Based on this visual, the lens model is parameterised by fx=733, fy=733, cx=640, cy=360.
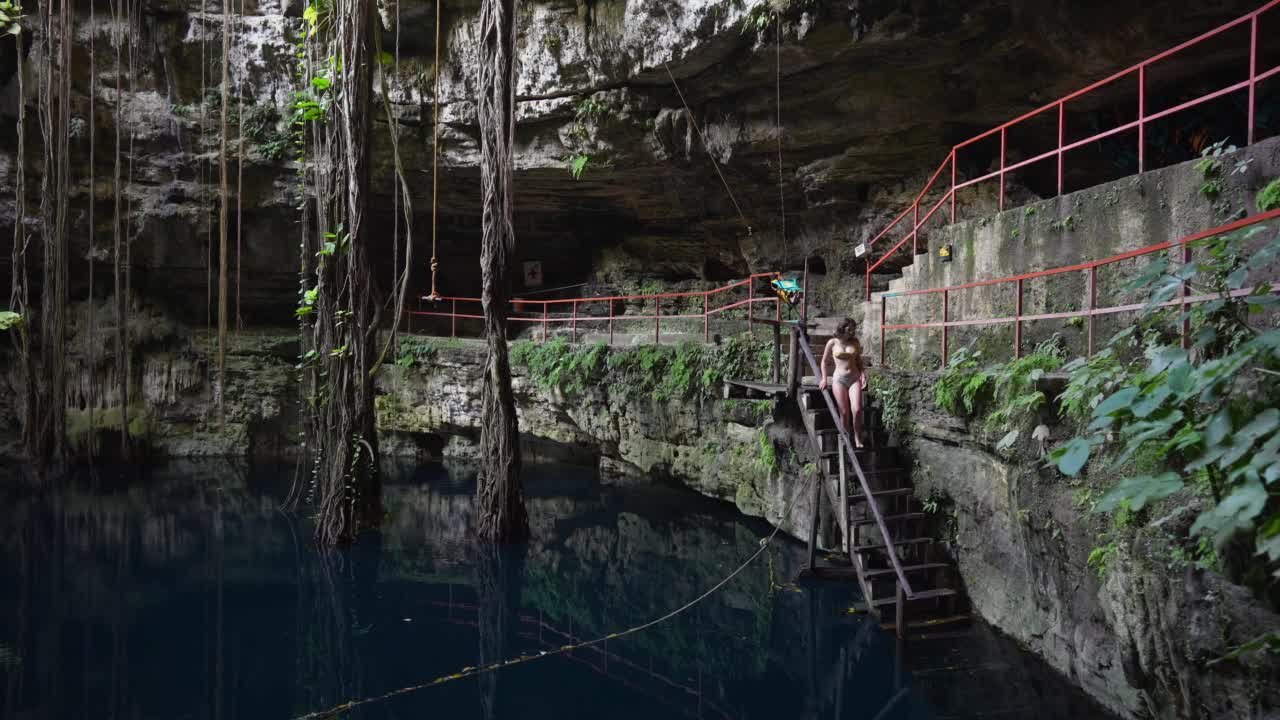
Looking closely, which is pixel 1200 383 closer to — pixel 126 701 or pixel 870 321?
pixel 870 321

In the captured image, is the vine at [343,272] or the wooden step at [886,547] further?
the vine at [343,272]

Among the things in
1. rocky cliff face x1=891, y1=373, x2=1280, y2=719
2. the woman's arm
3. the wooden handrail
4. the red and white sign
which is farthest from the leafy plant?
the red and white sign

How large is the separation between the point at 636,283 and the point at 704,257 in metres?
1.55

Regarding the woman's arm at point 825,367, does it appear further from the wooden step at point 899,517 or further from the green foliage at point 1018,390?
the green foliage at point 1018,390

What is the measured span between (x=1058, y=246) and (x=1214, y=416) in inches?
131

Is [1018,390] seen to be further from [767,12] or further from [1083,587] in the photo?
[767,12]

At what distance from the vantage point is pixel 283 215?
13.6 m

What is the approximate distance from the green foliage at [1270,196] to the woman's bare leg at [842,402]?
2.91 meters

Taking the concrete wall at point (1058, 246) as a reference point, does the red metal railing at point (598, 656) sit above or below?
below

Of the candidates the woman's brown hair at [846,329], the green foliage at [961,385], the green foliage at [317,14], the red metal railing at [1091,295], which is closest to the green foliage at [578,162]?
the green foliage at [317,14]

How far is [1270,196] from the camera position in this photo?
3600 millimetres

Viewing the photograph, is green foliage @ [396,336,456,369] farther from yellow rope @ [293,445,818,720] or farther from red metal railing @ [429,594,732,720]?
yellow rope @ [293,445,818,720]

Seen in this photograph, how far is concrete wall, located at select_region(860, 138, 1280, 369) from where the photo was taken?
4.32 metres

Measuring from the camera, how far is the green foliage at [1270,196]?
Answer: 3566mm
